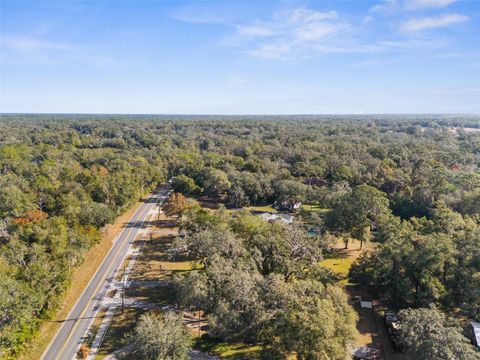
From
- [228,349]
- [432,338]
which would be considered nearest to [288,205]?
[228,349]

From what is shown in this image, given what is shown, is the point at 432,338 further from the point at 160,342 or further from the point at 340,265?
the point at 340,265

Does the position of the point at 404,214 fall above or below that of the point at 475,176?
below

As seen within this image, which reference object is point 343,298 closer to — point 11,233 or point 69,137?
point 11,233

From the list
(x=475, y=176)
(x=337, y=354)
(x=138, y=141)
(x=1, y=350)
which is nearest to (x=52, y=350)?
(x=1, y=350)

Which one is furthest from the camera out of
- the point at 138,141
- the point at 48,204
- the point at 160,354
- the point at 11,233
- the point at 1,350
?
the point at 138,141

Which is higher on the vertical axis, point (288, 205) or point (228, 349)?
point (288, 205)
